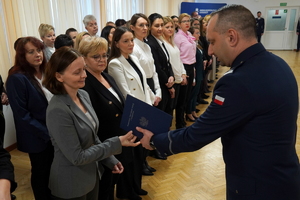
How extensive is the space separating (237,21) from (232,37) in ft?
0.25

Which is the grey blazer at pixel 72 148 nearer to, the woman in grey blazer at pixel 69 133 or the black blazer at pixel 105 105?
the woman in grey blazer at pixel 69 133

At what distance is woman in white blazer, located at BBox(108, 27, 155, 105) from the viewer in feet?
7.90

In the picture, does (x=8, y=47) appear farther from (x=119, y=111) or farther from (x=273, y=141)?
(x=273, y=141)

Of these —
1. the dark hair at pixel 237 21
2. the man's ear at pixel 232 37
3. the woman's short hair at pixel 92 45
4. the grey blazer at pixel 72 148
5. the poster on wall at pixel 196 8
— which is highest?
the poster on wall at pixel 196 8

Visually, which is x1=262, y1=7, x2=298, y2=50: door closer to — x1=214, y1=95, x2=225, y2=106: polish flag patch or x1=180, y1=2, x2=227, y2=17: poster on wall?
x1=180, y1=2, x2=227, y2=17: poster on wall

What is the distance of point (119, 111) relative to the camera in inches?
81.0

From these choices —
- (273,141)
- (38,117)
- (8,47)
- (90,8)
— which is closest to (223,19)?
(273,141)

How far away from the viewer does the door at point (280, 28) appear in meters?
14.4

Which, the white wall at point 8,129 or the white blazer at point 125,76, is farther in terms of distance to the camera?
the white wall at point 8,129

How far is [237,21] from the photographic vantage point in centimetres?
122

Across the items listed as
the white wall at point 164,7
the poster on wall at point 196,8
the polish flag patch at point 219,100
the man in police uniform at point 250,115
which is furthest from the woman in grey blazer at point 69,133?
the poster on wall at point 196,8

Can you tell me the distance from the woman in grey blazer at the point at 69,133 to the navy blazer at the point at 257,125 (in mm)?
635

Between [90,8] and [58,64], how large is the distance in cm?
455

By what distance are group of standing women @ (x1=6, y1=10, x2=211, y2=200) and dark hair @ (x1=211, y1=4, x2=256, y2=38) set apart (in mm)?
858
